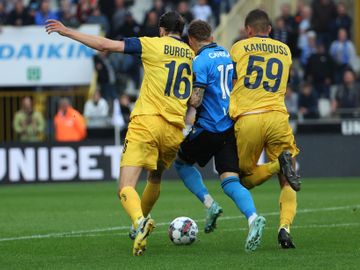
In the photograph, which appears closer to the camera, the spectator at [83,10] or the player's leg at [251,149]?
the player's leg at [251,149]

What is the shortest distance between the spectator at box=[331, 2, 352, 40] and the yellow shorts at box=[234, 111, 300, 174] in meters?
16.1

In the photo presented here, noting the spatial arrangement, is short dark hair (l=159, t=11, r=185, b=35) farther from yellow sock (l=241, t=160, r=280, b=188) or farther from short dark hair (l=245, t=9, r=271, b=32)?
yellow sock (l=241, t=160, r=280, b=188)

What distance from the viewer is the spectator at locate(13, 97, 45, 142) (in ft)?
80.8

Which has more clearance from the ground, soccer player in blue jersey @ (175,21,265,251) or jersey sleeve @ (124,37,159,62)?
jersey sleeve @ (124,37,159,62)

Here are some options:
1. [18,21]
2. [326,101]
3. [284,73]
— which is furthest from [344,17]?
[284,73]

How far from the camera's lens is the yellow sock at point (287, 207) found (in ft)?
35.5

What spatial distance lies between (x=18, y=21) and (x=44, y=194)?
714 cm

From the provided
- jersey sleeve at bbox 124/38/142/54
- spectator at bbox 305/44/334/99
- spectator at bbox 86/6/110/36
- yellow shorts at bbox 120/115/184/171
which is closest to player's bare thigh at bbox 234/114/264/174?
yellow shorts at bbox 120/115/184/171

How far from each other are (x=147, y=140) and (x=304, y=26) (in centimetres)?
1695

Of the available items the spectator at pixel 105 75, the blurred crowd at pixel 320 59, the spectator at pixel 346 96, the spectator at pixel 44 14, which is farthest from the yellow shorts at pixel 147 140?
the spectator at pixel 44 14

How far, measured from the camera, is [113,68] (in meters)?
26.1

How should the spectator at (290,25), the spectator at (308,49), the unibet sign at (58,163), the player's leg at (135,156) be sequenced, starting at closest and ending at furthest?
the player's leg at (135,156), the unibet sign at (58,163), the spectator at (290,25), the spectator at (308,49)

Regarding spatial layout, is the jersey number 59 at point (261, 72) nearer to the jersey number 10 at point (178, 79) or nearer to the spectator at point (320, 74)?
the jersey number 10 at point (178, 79)

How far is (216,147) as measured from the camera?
36.6ft
